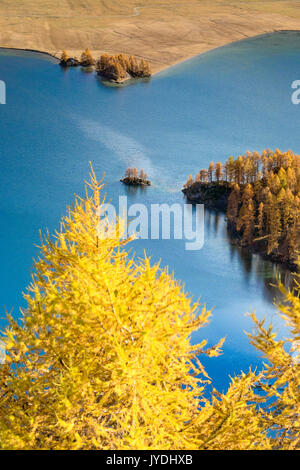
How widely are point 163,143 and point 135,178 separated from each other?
7033 mm

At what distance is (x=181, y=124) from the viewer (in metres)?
55.0

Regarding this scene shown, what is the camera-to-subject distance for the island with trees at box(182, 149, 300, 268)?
38031 mm

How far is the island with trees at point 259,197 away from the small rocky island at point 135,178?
123 inches

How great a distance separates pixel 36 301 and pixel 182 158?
37397 millimetres

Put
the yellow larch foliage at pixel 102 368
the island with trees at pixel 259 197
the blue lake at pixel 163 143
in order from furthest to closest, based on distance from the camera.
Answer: the island with trees at pixel 259 197 → the blue lake at pixel 163 143 → the yellow larch foliage at pixel 102 368

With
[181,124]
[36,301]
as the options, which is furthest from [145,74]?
[36,301]

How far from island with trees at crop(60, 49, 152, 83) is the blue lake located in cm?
184

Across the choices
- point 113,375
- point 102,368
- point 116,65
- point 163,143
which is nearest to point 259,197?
point 163,143

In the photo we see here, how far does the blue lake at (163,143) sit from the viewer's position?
35.9 m

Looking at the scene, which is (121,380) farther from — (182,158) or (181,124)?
(181,124)

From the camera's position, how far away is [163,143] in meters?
51.8

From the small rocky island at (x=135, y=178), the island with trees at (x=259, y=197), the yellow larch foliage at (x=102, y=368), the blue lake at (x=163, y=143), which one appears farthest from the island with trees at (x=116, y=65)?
the yellow larch foliage at (x=102, y=368)

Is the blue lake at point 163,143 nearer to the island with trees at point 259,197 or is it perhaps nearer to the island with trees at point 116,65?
the island with trees at point 259,197

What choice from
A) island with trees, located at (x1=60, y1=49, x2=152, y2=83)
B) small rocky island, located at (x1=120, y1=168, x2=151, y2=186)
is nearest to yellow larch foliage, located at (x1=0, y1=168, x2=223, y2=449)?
small rocky island, located at (x1=120, y1=168, x2=151, y2=186)
